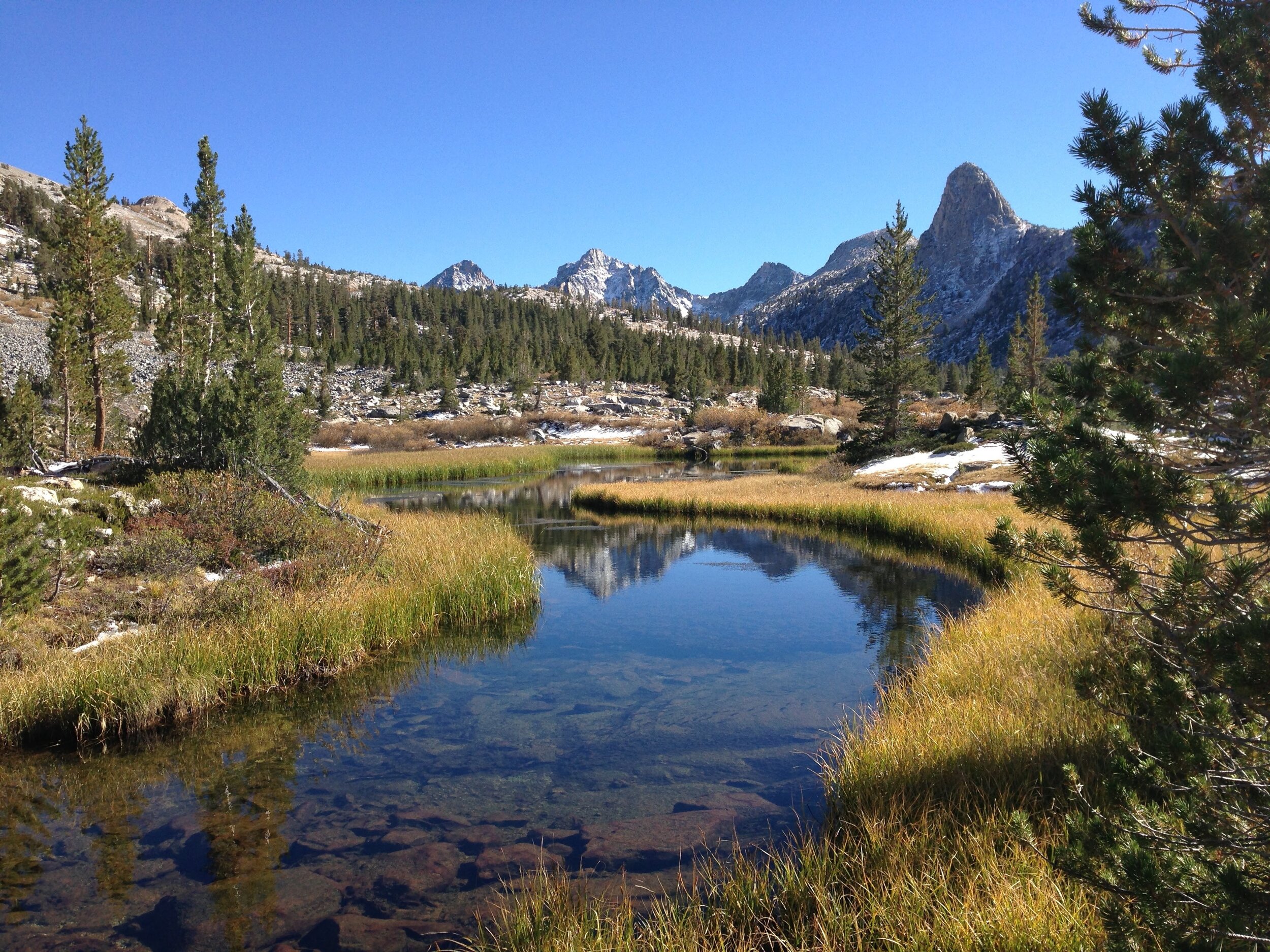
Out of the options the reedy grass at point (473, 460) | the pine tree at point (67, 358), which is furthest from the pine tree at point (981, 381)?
the pine tree at point (67, 358)

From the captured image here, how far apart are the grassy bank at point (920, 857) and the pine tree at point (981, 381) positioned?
204 ft

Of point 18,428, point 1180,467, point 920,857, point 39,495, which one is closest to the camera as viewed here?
point 1180,467

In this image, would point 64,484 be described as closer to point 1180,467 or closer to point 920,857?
point 920,857

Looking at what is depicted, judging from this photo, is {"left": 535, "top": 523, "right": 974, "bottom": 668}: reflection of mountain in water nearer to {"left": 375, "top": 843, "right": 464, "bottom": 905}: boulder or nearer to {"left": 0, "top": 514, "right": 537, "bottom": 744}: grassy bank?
{"left": 0, "top": 514, "right": 537, "bottom": 744}: grassy bank

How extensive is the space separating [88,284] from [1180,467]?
3648cm

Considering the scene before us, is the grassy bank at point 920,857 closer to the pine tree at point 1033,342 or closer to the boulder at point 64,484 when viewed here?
the boulder at point 64,484

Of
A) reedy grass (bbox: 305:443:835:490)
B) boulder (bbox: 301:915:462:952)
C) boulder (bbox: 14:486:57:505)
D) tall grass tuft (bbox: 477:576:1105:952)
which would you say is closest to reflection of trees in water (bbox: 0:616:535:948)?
boulder (bbox: 301:915:462:952)

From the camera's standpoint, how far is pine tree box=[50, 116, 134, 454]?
27.7 metres

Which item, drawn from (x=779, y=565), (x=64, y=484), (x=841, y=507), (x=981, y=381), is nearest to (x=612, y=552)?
(x=779, y=565)

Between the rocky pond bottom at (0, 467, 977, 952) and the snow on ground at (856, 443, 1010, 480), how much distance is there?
18.4 metres

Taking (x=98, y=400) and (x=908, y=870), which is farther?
(x=98, y=400)

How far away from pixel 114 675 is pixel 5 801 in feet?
6.46

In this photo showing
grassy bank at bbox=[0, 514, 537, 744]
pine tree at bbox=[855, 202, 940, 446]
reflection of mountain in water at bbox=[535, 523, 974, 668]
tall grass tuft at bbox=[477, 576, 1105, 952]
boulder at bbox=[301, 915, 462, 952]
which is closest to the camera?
tall grass tuft at bbox=[477, 576, 1105, 952]

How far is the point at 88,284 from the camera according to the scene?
95.5 feet
